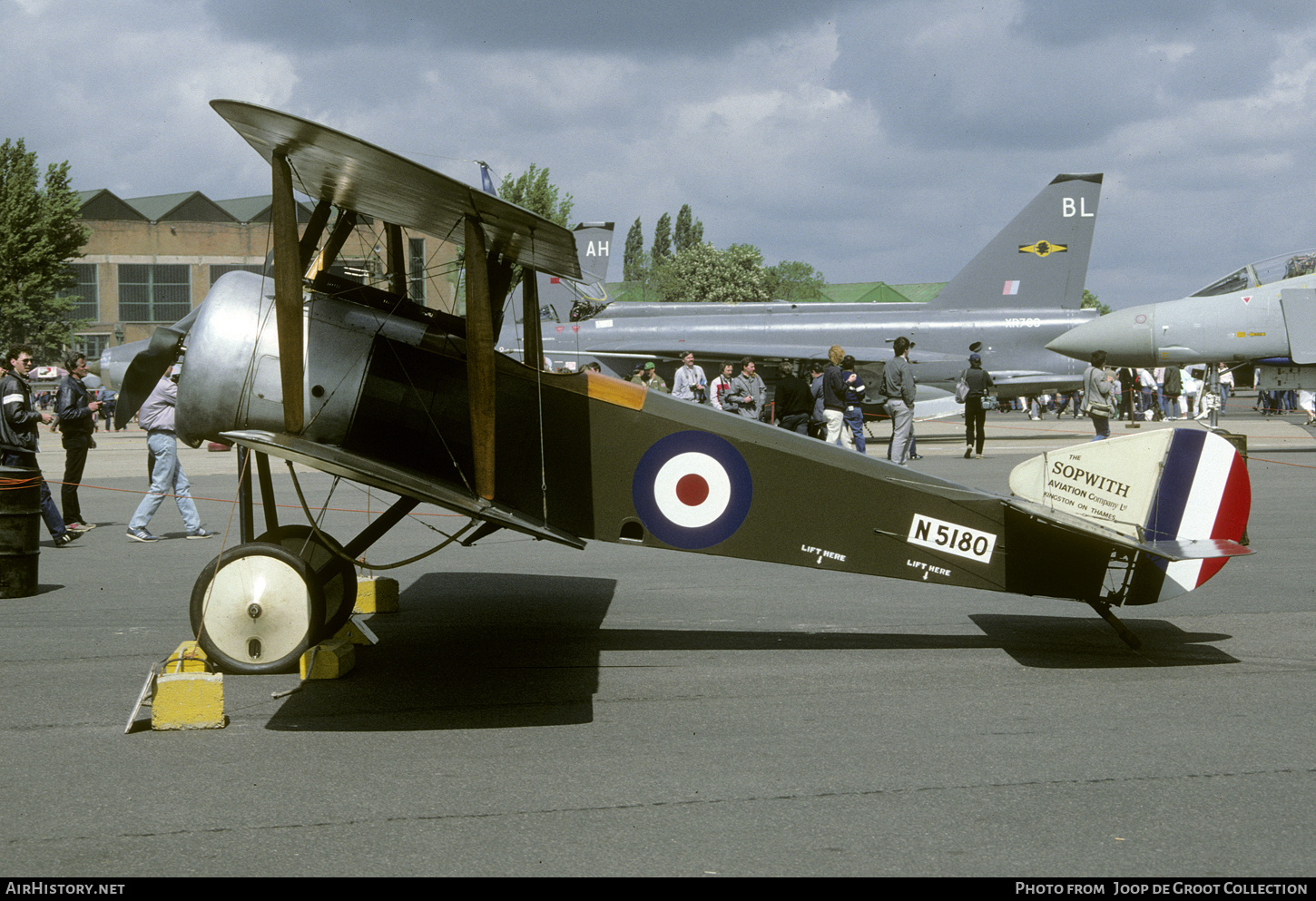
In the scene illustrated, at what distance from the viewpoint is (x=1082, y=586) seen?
6.17 metres

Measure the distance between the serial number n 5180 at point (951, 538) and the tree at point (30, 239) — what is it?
154 feet

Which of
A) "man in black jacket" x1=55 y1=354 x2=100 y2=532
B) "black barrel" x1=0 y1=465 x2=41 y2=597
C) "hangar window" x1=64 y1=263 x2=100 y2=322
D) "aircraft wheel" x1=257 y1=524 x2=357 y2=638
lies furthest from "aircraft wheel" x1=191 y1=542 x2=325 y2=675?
"hangar window" x1=64 y1=263 x2=100 y2=322

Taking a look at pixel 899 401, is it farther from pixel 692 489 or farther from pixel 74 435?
pixel 692 489

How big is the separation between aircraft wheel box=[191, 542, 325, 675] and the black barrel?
3.64 m

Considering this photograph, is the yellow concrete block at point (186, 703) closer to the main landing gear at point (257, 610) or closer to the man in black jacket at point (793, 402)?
the main landing gear at point (257, 610)

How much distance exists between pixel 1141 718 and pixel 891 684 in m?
1.26

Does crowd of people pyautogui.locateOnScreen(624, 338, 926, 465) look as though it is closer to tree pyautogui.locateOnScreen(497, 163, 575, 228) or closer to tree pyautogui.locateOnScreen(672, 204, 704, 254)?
tree pyautogui.locateOnScreen(497, 163, 575, 228)

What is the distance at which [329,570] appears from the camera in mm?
6215

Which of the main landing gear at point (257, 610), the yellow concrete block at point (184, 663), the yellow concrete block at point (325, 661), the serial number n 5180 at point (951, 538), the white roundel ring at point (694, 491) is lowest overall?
the yellow concrete block at point (325, 661)

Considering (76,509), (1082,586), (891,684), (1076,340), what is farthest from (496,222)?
(1076,340)

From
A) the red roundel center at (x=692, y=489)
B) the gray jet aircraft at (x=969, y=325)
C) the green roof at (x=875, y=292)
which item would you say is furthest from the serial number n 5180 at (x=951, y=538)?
the green roof at (x=875, y=292)

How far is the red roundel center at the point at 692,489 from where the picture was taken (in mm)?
6281

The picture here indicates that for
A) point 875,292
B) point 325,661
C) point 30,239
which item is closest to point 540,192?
point 30,239

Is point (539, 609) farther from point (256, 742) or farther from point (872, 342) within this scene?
point (872, 342)
